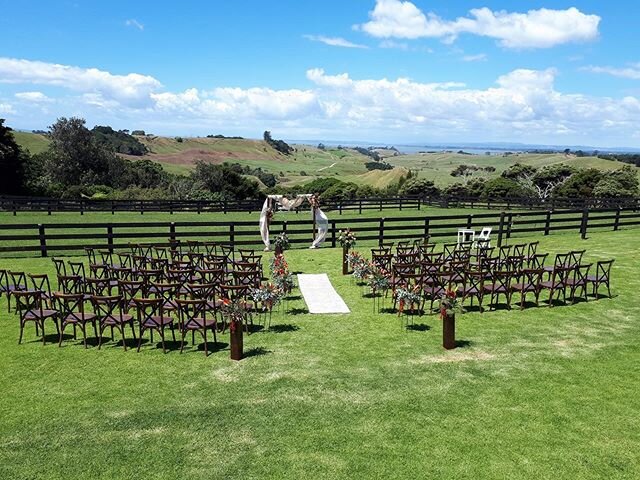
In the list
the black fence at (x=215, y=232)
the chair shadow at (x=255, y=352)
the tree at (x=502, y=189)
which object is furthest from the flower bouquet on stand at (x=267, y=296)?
the tree at (x=502, y=189)

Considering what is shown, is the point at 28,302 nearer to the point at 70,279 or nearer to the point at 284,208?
the point at 70,279

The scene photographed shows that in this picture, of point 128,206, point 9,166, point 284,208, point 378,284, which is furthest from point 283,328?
point 9,166

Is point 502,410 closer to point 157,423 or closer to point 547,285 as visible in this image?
point 157,423

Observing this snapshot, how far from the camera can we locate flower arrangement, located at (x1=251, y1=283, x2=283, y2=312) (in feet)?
35.9

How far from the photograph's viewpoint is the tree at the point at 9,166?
45.8 meters

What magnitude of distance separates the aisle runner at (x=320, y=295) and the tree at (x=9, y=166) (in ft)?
139

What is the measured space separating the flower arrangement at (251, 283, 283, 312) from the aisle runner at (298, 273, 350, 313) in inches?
44.9

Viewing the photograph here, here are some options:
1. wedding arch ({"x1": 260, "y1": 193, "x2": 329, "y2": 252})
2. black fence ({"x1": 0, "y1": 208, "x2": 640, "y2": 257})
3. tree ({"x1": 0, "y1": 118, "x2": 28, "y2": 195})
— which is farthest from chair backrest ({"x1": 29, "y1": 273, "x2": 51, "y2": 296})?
tree ({"x1": 0, "y1": 118, "x2": 28, "y2": 195})

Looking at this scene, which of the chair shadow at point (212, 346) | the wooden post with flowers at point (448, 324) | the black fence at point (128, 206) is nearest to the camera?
the wooden post with flowers at point (448, 324)

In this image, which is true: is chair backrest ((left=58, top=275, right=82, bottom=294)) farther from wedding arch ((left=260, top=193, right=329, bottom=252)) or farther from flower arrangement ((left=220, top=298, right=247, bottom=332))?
wedding arch ((left=260, top=193, right=329, bottom=252))

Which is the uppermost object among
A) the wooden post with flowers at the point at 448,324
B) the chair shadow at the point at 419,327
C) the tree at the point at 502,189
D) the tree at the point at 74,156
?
the tree at the point at 74,156

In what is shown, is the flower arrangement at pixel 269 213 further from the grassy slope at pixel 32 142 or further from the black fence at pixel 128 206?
the grassy slope at pixel 32 142

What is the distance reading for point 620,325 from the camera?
432 inches

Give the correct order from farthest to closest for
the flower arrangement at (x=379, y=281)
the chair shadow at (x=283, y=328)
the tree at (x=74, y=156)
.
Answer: the tree at (x=74, y=156)
the flower arrangement at (x=379, y=281)
the chair shadow at (x=283, y=328)
